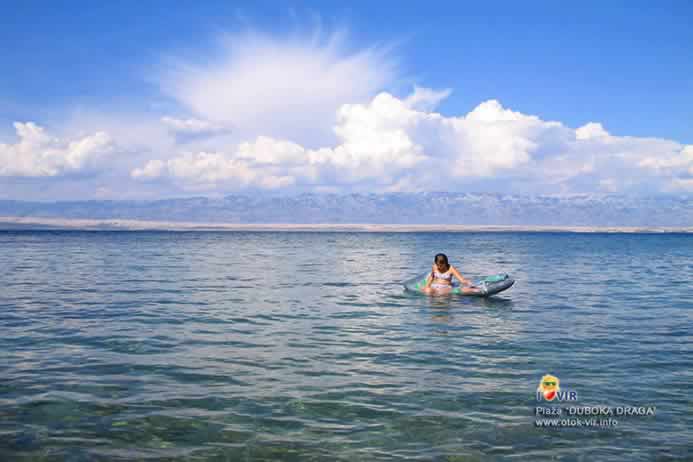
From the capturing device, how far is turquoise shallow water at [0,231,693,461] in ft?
25.3

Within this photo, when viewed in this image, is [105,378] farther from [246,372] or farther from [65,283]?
[65,283]

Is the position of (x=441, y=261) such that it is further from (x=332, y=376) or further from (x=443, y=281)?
(x=332, y=376)

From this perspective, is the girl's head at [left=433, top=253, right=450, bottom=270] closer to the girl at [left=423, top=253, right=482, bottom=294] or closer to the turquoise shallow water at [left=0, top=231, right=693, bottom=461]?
the girl at [left=423, top=253, right=482, bottom=294]

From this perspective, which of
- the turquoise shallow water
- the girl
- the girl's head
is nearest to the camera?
the turquoise shallow water

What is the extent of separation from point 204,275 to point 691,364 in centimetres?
2603

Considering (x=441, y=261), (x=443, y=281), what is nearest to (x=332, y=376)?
(x=441, y=261)

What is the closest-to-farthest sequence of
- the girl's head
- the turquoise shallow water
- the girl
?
the turquoise shallow water < the girl's head < the girl

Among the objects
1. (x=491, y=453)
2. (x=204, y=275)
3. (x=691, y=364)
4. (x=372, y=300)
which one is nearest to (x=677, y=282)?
(x=372, y=300)

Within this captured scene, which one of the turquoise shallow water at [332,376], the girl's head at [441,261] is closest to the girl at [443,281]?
the girl's head at [441,261]

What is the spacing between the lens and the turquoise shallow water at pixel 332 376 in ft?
25.3

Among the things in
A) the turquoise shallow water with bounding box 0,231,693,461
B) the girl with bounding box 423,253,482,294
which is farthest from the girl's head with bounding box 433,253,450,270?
the turquoise shallow water with bounding box 0,231,693,461

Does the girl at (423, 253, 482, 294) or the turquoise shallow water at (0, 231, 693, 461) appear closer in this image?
the turquoise shallow water at (0, 231, 693, 461)

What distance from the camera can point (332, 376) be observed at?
10805 mm

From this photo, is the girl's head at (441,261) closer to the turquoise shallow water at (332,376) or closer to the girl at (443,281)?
the girl at (443,281)
